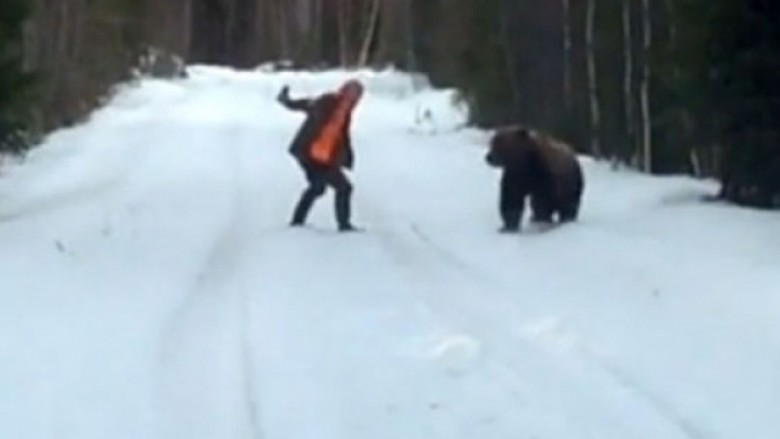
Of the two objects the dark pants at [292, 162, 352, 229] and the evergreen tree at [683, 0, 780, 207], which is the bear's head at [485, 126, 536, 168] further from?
the evergreen tree at [683, 0, 780, 207]

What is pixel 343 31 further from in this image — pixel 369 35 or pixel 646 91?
pixel 646 91

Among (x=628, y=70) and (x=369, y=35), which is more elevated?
(x=628, y=70)

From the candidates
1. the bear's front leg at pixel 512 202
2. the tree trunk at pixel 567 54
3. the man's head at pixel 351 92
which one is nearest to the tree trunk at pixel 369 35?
the tree trunk at pixel 567 54

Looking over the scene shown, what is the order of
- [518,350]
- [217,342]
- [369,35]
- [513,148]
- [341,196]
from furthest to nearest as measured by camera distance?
[369,35]
[341,196]
[513,148]
[217,342]
[518,350]

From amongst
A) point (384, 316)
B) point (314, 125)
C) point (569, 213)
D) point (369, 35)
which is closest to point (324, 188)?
point (314, 125)

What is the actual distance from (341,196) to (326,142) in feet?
1.89

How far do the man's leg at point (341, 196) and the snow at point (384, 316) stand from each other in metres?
0.42

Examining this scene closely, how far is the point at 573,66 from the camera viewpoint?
35719 millimetres

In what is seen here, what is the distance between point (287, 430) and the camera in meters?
9.64

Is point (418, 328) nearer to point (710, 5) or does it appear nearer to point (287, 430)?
point (287, 430)

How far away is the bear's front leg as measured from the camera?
19.7m

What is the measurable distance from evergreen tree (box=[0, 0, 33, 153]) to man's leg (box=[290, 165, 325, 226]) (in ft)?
12.8

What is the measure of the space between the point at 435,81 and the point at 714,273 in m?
41.3

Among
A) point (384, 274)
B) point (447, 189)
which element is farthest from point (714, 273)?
point (447, 189)
